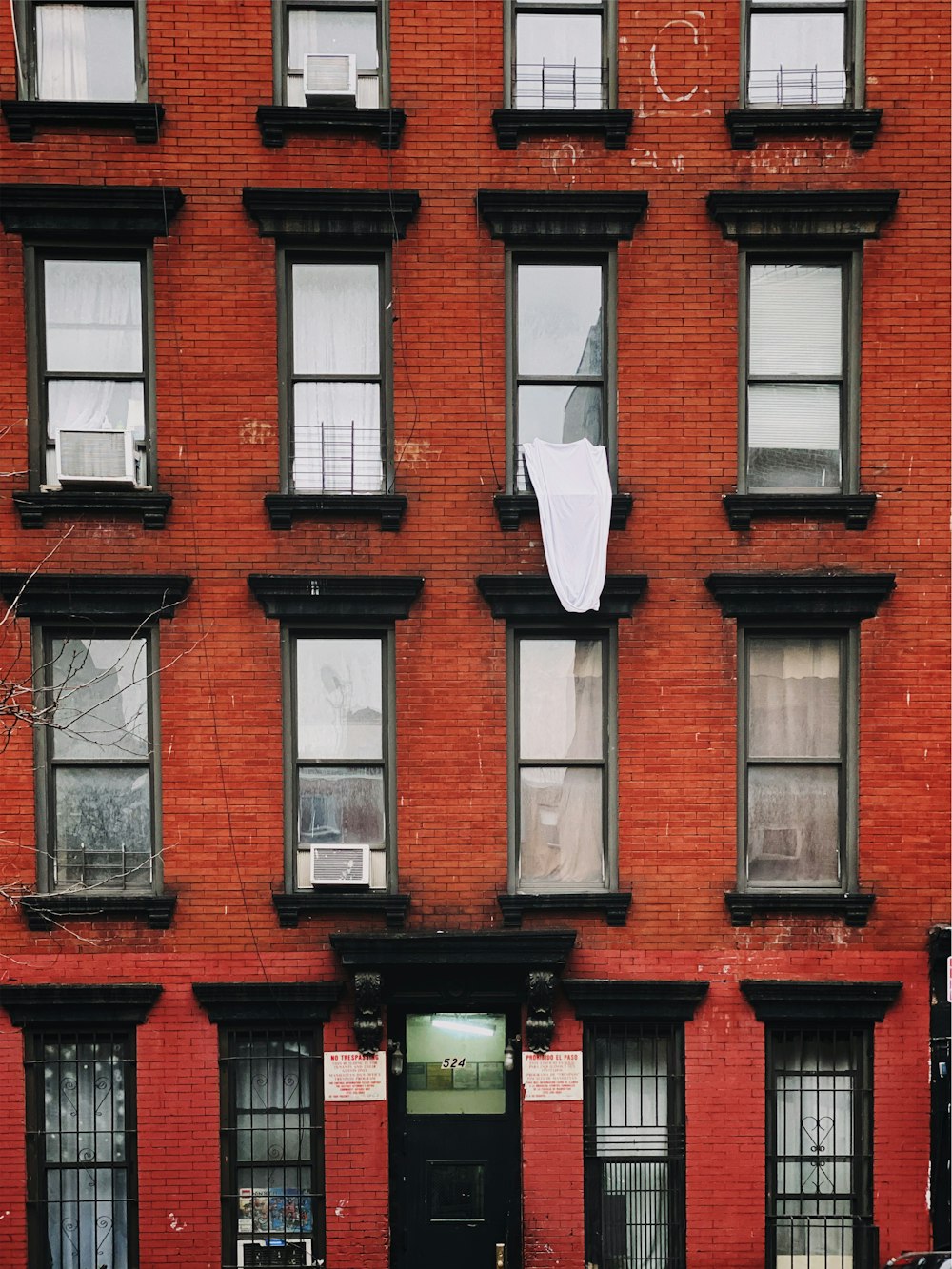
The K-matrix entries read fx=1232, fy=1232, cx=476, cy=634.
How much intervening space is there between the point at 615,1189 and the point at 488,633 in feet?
15.9

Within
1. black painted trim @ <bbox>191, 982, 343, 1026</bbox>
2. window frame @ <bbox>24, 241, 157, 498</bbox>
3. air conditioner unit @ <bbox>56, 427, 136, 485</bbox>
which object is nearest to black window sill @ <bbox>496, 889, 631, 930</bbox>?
black painted trim @ <bbox>191, 982, 343, 1026</bbox>

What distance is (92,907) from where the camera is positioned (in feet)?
33.8

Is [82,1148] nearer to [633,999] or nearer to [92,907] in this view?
[92,907]

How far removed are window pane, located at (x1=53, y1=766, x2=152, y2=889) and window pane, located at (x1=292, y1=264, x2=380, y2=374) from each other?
3.90 meters

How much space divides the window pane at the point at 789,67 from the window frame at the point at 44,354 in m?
5.47

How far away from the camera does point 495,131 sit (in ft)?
34.4

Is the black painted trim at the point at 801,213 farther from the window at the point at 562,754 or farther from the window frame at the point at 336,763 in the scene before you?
the window frame at the point at 336,763

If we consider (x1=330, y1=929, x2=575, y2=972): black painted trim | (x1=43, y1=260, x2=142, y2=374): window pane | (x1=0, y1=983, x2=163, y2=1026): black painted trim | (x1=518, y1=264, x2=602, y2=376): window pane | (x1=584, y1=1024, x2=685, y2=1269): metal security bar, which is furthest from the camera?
(x1=518, y1=264, x2=602, y2=376): window pane

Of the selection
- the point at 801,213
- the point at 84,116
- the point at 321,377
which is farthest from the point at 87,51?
the point at 801,213

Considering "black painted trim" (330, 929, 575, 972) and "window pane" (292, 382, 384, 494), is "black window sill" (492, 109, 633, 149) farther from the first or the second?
"black painted trim" (330, 929, 575, 972)

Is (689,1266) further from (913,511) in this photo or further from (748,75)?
(748,75)

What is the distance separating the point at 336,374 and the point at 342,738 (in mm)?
3127

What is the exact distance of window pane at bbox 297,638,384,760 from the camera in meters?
10.6

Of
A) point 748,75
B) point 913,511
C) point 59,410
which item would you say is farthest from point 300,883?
point 748,75
